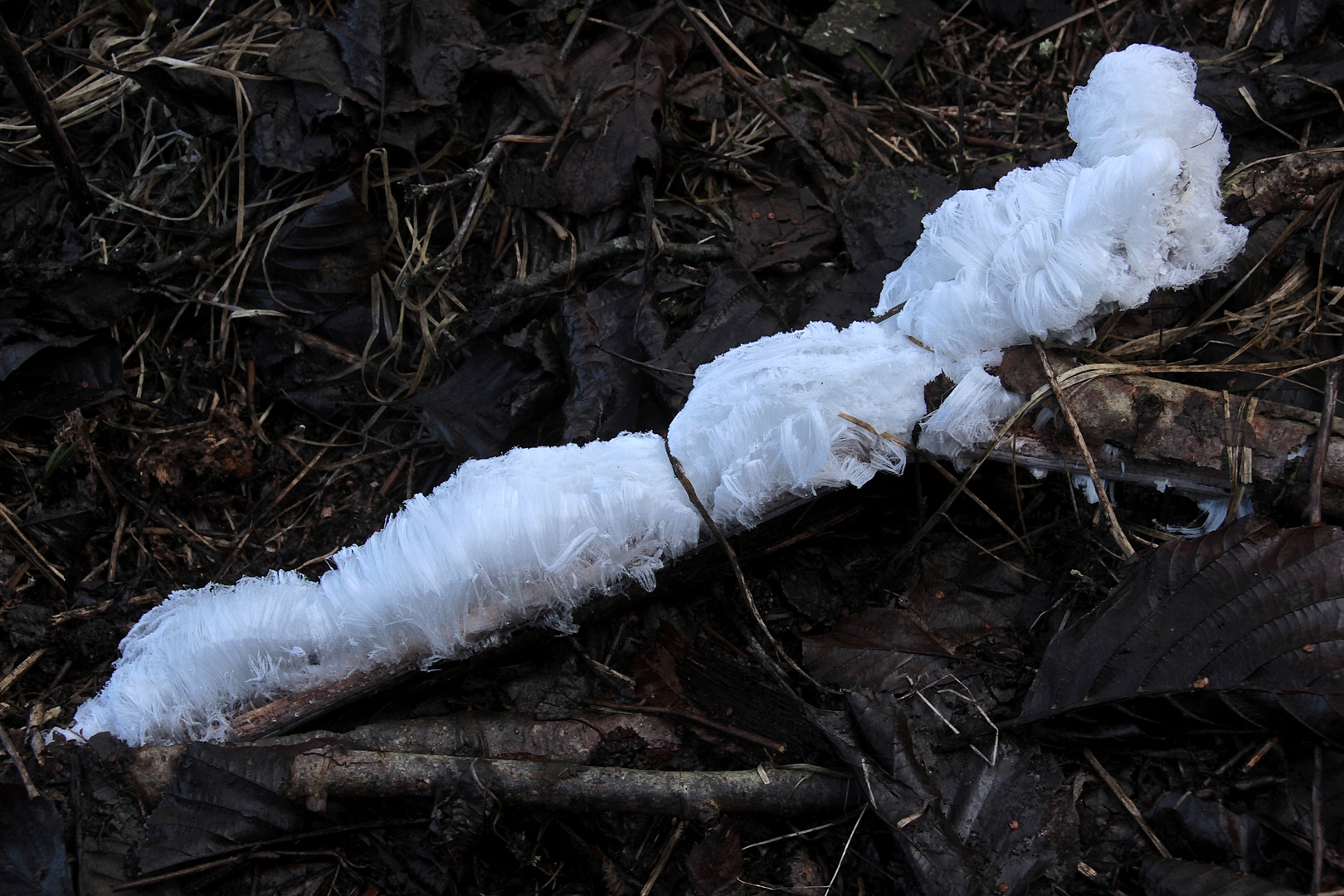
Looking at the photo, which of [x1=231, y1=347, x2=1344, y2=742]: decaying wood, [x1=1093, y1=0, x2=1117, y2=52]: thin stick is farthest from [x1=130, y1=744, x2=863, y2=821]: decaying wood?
[x1=1093, y1=0, x2=1117, y2=52]: thin stick

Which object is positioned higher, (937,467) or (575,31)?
(575,31)

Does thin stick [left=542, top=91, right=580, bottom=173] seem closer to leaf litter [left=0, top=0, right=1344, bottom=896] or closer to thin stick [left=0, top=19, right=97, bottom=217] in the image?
leaf litter [left=0, top=0, right=1344, bottom=896]

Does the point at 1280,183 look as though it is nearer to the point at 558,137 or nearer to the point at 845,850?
the point at 845,850

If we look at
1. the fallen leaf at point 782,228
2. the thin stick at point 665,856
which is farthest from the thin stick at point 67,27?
the thin stick at point 665,856

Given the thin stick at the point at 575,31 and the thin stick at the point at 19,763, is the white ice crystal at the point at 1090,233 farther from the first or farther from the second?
the thin stick at the point at 19,763

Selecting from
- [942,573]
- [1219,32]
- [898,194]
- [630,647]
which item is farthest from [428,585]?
[1219,32]

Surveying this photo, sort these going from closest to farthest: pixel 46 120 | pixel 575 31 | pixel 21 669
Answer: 1. pixel 21 669
2. pixel 46 120
3. pixel 575 31

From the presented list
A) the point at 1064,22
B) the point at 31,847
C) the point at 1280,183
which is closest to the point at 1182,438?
the point at 1280,183
